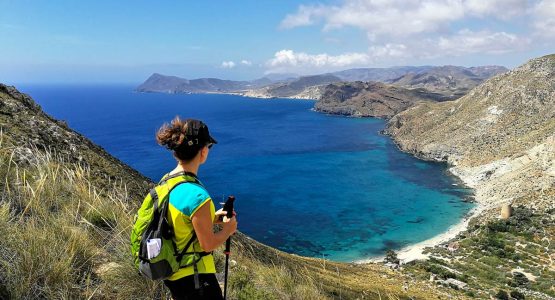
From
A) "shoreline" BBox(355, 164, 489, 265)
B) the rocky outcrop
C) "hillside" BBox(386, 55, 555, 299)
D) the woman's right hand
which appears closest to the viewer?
the woman's right hand

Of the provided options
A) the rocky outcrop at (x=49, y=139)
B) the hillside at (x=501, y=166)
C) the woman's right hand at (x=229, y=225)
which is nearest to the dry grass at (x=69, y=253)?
the woman's right hand at (x=229, y=225)

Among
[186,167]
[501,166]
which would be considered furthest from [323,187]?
[186,167]

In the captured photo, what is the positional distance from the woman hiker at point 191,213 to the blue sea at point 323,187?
19.9m

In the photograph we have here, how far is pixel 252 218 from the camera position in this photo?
4953 cm

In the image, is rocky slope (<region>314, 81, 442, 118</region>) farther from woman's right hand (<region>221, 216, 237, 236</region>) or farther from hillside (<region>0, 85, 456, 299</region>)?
woman's right hand (<region>221, 216, 237, 236</region>)

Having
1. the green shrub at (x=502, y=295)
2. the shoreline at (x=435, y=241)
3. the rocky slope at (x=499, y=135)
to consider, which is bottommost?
the shoreline at (x=435, y=241)

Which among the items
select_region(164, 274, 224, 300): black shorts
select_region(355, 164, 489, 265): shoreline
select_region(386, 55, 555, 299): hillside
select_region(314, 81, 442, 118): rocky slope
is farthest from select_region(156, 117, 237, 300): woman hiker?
select_region(314, 81, 442, 118): rocky slope

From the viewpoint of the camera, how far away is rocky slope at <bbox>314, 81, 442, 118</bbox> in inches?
6658

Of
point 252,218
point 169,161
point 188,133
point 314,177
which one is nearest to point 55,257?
point 188,133

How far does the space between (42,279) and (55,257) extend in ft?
0.73

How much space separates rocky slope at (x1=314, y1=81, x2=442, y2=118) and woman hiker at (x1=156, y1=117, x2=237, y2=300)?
6492 inches

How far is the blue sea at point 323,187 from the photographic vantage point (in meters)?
44.9

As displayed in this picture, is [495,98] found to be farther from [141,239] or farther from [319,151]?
[141,239]

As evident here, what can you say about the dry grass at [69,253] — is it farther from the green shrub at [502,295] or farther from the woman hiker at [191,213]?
the green shrub at [502,295]
